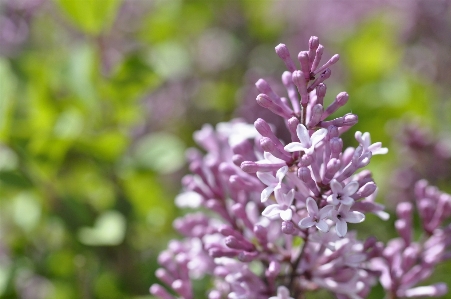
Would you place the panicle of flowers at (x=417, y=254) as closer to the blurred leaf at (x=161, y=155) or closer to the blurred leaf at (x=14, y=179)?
the blurred leaf at (x=161, y=155)

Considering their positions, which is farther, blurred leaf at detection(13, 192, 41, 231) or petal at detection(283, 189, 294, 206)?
blurred leaf at detection(13, 192, 41, 231)

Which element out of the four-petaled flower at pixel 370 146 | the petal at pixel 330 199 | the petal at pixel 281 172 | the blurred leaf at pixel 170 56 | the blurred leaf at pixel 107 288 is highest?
the blurred leaf at pixel 170 56

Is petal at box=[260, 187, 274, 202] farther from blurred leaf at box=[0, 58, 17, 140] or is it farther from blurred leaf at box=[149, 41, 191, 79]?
blurred leaf at box=[149, 41, 191, 79]

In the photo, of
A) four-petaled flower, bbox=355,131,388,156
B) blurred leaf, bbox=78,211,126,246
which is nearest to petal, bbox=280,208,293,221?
four-petaled flower, bbox=355,131,388,156

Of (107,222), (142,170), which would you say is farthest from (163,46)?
(107,222)

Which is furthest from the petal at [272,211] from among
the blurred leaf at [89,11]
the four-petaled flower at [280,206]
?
the blurred leaf at [89,11]

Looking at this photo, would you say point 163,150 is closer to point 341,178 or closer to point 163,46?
point 163,46
